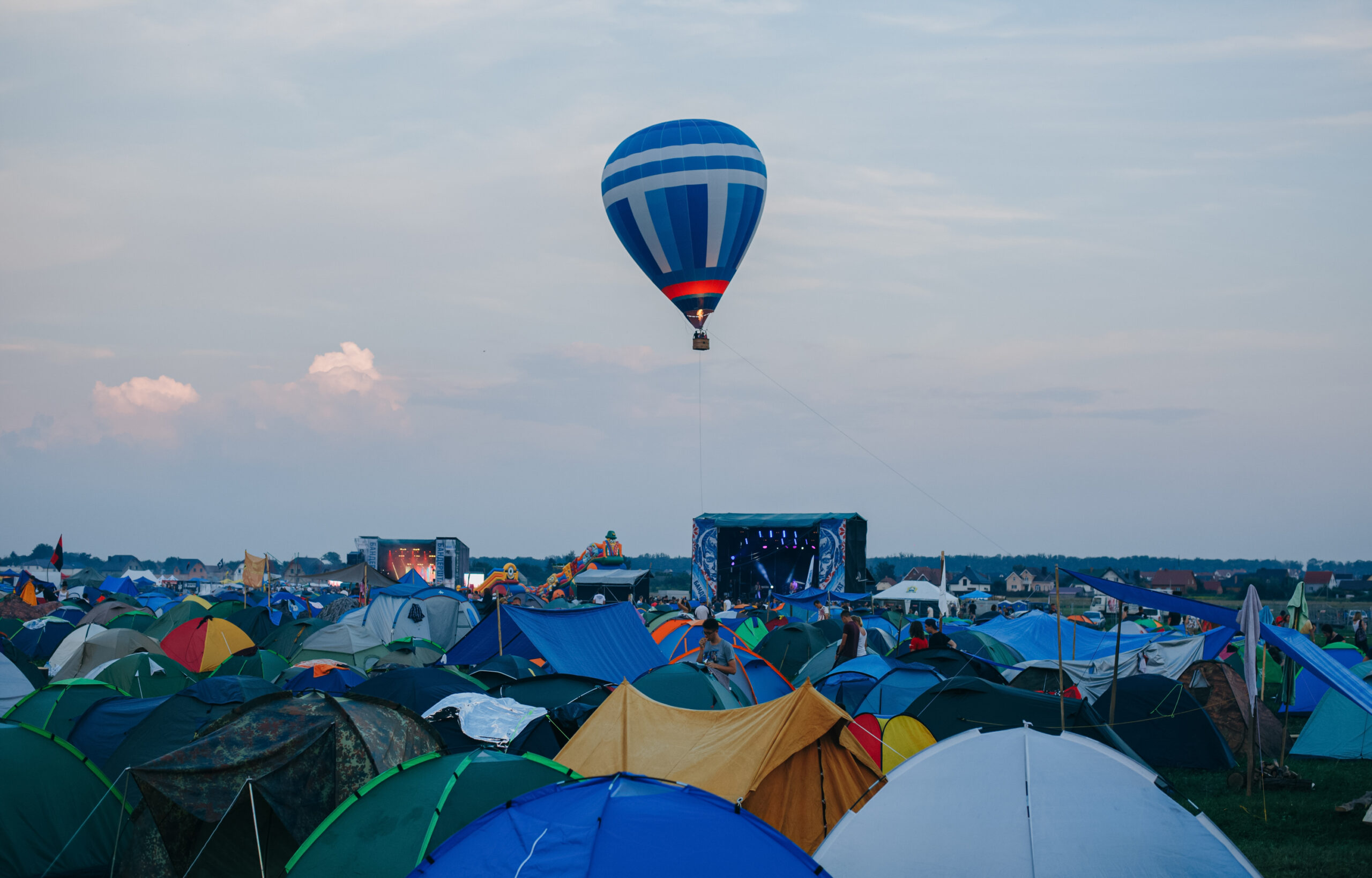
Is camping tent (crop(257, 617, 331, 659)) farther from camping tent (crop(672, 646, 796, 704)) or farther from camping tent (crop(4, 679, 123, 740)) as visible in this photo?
camping tent (crop(672, 646, 796, 704))

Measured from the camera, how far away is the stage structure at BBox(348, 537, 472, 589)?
46.4 meters

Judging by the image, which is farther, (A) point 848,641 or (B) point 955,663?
(A) point 848,641

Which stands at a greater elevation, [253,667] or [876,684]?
[876,684]

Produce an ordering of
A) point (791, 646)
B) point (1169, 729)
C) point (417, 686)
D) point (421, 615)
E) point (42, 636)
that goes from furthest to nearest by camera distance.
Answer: point (421, 615) < point (42, 636) < point (791, 646) < point (1169, 729) < point (417, 686)

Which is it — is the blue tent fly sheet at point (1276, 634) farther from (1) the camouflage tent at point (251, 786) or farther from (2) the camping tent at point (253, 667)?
(2) the camping tent at point (253, 667)

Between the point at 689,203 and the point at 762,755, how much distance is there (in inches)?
684

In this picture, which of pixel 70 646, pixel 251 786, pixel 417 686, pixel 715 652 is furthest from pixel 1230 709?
pixel 70 646

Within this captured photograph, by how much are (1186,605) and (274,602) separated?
34346 mm

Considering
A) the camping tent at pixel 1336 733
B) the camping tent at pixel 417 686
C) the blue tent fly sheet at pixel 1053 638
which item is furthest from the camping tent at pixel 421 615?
the camping tent at pixel 1336 733

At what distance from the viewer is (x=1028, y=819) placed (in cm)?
560

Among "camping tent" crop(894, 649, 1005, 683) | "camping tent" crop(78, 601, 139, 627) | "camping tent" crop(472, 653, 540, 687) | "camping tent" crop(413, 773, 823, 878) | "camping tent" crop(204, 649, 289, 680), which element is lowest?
"camping tent" crop(78, 601, 139, 627)

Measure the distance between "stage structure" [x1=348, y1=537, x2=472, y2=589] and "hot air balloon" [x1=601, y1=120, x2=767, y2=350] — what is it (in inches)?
1039

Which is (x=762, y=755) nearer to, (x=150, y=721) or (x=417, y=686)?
(x=417, y=686)

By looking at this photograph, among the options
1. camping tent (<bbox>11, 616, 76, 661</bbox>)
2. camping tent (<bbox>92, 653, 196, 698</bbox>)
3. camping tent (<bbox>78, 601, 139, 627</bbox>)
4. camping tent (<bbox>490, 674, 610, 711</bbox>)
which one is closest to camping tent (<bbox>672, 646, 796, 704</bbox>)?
camping tent (<bbox>490, 674, 610, 711</bbox>)
